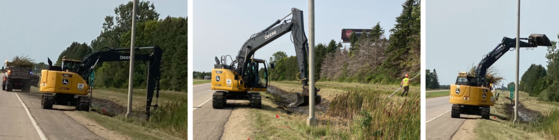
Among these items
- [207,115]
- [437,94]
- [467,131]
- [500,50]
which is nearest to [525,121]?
[467,131]

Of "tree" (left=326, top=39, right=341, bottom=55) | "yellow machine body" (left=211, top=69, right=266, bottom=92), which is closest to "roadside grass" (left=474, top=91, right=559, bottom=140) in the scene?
"tree" (left=326, top=39, right=341, bottom=55)

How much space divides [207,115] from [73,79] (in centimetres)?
243

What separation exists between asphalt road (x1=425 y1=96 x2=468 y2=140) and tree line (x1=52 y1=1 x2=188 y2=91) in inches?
190

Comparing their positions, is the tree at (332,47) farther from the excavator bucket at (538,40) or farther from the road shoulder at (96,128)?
the road shoulder at (96,128)

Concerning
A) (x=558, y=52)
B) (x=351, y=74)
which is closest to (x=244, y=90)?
(x=351, y=74)

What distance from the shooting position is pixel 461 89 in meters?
6.20

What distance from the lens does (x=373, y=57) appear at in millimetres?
7047

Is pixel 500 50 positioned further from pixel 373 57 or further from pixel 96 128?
pixel 96 128

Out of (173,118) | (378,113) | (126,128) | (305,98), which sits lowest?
(126,128)

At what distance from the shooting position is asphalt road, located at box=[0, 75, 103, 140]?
527cm

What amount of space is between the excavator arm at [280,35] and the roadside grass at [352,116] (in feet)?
1.56

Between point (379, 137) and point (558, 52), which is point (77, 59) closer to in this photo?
point (379, 137)

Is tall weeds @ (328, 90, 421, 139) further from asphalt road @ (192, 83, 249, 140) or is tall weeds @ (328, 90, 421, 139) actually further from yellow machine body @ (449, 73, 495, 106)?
asphalt road @ (192, 83, 249, 140)

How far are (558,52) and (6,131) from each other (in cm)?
912
